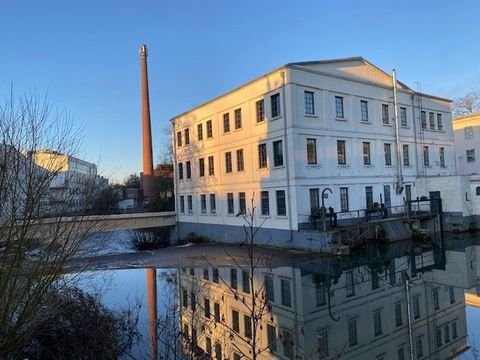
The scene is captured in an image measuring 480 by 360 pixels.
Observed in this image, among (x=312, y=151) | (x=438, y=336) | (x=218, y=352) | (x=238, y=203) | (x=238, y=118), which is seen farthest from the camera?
(x=238, y=203)

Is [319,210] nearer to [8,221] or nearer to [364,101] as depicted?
[364,101]

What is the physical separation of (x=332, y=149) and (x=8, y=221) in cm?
2271

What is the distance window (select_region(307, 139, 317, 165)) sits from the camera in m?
25.1

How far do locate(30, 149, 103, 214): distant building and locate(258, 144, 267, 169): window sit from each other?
18527mm

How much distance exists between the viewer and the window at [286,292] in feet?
42.4

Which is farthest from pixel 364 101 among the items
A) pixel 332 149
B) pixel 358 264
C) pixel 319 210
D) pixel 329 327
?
pixel 329 327

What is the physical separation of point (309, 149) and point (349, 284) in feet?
38.0

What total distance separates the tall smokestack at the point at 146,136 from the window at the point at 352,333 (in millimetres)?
40813

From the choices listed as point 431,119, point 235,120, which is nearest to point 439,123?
point 431,119

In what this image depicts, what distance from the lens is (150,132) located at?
160 ft

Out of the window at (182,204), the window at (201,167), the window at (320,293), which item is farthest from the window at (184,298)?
the window at (182,204)

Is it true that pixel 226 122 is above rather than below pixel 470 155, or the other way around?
above

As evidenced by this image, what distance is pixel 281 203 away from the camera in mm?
25266

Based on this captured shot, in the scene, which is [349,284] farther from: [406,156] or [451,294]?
[406,156]
